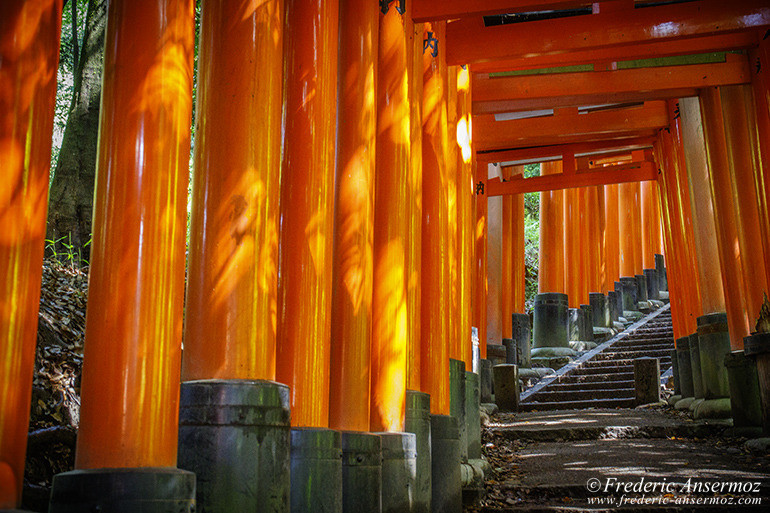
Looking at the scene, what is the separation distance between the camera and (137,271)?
288cm

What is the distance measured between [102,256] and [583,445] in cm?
655

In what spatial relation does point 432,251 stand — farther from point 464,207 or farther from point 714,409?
point 714,409

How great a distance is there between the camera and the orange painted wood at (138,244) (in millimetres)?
2795

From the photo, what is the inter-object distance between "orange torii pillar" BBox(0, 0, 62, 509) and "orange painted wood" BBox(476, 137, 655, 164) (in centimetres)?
1048

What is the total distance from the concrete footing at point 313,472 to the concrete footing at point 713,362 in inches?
255

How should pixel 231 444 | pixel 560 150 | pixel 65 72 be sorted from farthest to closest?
pixel 560 150 < pixel 65 72 < pixel 231 444

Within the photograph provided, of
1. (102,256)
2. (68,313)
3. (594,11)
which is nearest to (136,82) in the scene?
(102,256)

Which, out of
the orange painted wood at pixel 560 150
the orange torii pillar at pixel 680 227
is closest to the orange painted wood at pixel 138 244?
the orange torii pillar at pixel 680 227

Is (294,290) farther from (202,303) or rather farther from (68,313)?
(68,313)

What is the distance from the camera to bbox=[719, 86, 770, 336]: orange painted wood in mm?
8406

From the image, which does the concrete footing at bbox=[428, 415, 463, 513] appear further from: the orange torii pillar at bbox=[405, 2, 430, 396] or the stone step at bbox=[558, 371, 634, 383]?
the stone step at bbox=[558, 371, 634, 383]

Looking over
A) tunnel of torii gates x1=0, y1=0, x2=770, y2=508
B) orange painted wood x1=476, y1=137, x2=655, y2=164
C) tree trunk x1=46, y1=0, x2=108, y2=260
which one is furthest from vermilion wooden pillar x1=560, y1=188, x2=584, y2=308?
tree trunk x1=46, y1=0, x2=108, y2=260

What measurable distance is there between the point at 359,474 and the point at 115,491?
5.93 ft

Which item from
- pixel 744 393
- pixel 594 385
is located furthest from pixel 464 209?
pixel 594 385
